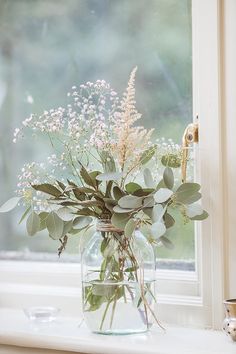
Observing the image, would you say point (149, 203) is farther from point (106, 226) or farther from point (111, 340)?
point (111, 340)

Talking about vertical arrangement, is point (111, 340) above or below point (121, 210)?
below

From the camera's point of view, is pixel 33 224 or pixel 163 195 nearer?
pixel 163 195

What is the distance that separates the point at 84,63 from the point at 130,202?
61cm

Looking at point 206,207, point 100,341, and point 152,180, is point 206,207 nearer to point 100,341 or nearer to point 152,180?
point 152,180

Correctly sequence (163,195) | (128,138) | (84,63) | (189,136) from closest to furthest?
(163,195) < (128,138) < (189,136) < (84,63)

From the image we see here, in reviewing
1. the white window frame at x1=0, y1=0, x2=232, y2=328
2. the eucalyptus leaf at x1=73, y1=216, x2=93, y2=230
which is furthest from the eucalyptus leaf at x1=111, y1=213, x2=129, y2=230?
the white window frame at x1=0, y1=0, x2=232, y2=328

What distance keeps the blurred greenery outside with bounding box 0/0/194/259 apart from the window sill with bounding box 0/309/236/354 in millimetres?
271

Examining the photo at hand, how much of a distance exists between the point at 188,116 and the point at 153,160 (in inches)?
6.9

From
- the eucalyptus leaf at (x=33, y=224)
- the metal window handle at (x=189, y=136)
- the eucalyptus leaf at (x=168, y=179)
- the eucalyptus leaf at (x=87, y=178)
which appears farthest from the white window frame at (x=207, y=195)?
the eucalyptus leaf at (x=33, y=224)

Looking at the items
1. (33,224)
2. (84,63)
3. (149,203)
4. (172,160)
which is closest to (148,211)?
(149,203)

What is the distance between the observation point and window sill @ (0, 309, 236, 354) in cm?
122

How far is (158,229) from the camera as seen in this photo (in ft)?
4.06

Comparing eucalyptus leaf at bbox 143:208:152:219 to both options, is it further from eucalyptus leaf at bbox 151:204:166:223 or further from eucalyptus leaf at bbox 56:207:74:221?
eucalyptus leaf at bbox 56:207:74:221

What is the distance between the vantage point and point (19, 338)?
4.42 ft
